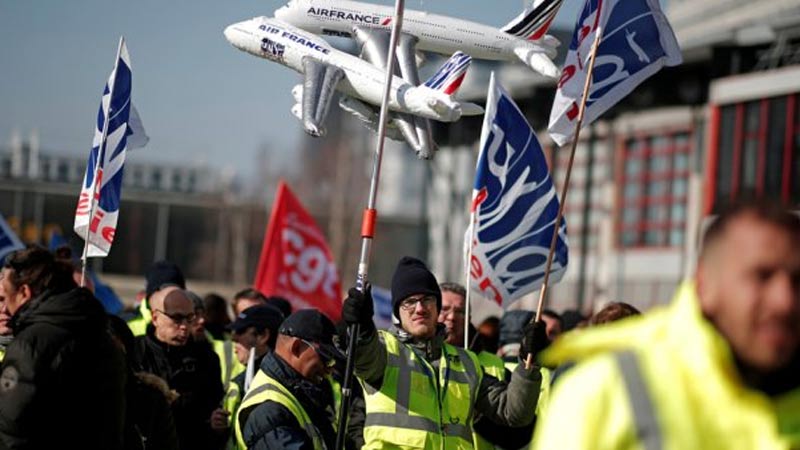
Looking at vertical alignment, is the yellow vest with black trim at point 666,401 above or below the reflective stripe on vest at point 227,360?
above

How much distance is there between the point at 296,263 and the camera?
14758 mm

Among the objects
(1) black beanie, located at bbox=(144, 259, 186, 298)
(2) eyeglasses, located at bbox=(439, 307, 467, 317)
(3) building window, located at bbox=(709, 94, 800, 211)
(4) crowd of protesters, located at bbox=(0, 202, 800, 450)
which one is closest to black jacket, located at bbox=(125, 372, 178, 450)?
(4) crowd of protesters, located at bbox=(0, 202, 800, 450)

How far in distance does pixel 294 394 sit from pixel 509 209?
286 centimetres

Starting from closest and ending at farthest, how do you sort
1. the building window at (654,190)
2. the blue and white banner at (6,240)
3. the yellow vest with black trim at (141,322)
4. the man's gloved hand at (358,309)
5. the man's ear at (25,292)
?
the man's ear at (25,292), the man's gloved hand at (358,309), the yellow vest with black trim at (141,322), the blue and white banner at (6,240), the building window at (654,190)

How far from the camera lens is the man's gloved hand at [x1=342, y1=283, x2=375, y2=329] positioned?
6.30 meters

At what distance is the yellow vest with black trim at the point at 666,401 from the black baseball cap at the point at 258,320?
6.38m

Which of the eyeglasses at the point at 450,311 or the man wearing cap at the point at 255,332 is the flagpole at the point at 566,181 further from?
the man wearing cap at the point at 255,332

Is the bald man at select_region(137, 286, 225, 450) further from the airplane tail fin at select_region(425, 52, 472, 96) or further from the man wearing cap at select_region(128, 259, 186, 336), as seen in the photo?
the airplane tail fin at select_region(425, 52, 472, 96)

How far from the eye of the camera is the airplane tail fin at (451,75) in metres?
8.33

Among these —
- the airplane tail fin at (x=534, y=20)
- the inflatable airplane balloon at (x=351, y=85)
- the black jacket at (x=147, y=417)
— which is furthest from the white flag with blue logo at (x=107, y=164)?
the black jacket at (x=147, y=417)

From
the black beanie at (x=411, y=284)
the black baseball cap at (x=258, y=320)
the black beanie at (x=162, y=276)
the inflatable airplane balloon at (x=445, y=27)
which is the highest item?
the inflatable airplane balloon at (x=445, y=27)

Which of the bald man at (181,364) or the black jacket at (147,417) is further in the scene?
the bald man at (181,364)

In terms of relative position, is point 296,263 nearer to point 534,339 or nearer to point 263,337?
point 263,337

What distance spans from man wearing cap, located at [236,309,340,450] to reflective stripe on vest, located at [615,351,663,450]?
3.88 meters
